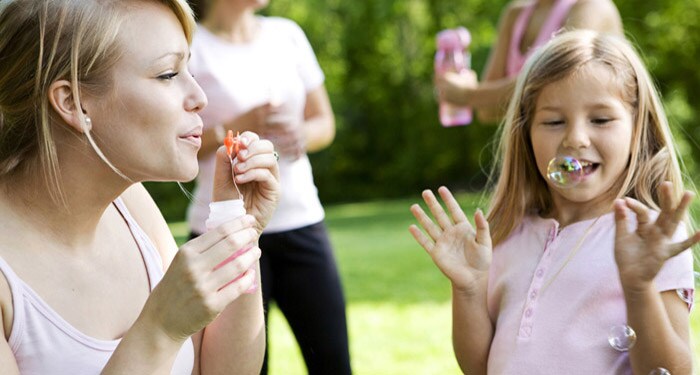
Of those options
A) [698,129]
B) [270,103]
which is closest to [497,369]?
[270,103]

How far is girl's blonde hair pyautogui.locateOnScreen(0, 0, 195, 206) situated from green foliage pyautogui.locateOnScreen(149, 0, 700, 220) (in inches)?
743

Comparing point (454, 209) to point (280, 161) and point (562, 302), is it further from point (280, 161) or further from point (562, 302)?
point (280, 161)

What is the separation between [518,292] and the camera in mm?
2492

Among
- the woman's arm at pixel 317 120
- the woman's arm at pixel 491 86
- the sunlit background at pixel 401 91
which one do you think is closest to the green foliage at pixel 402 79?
the sunlit background at pixel 401 91

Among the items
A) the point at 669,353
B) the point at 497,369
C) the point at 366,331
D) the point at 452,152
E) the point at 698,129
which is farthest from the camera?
the point at 452,152

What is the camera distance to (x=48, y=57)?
1853 millimetres

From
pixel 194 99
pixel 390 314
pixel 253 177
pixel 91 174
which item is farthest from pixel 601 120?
pixel 390 314

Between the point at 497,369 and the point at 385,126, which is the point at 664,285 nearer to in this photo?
the point at 497,369

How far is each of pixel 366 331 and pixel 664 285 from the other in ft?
15.1

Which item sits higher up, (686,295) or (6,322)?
(6,322)

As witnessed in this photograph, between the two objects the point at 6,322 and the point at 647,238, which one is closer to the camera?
the point at 6,322

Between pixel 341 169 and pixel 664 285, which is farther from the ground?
pixel 664 285

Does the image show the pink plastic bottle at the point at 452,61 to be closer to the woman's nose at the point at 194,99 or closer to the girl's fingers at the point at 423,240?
the girl's fingers at the point at 423,240

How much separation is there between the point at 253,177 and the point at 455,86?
189 centimetres
